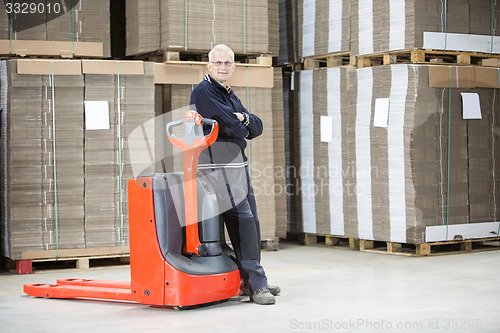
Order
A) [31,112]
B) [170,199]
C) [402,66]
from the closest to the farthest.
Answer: [170,199] → [31,112] → [402,66]

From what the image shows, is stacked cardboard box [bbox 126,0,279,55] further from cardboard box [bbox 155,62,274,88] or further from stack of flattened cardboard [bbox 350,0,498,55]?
stack of flattened cardboard [bbox 350,0,498,55]

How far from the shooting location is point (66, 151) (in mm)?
7270

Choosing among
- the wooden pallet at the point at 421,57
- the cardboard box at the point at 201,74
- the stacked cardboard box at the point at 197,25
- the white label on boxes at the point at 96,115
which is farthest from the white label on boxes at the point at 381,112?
the white label on boxes at the point at 96,115

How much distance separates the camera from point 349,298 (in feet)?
18.6

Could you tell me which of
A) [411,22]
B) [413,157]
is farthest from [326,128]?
[411,22]

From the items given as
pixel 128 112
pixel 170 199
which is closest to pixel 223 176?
pixel 170 199

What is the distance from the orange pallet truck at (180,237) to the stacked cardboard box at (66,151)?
193cm

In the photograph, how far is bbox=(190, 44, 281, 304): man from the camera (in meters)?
5.48

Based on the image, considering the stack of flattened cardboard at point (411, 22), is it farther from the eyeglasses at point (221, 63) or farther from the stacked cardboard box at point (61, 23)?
the eyeglasses at point (221, 63)

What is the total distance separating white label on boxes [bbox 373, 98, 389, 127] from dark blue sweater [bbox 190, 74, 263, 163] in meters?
2.62

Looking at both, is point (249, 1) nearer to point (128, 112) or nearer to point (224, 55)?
point (128, 112)

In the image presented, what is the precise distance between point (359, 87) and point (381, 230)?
1532mm

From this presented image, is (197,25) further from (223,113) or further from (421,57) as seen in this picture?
(223,113)

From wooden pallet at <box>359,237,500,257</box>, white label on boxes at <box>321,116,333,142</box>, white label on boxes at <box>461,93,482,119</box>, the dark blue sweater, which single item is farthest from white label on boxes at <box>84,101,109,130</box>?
white label on boxes at <box>461,93,482,119</box>
